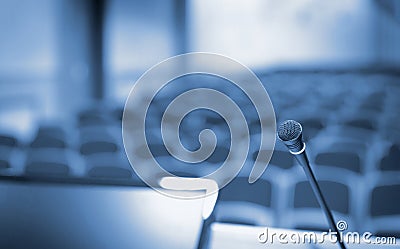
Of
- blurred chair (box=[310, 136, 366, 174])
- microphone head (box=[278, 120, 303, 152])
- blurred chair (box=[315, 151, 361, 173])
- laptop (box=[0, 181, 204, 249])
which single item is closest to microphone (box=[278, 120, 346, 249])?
microphone head (box=[278, 120, 303, 152])

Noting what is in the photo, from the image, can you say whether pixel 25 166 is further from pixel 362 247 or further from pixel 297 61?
pixel 297 61

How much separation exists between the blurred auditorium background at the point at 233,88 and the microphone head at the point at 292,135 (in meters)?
0.35

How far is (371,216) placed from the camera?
196 cm

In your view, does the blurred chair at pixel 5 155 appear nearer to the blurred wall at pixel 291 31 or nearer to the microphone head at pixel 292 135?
the microphone head at pixel 292 135

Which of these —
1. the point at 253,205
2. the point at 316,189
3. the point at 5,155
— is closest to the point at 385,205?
the point at 253,205

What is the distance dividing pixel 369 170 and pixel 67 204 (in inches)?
A: 71.7

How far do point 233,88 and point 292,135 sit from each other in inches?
251

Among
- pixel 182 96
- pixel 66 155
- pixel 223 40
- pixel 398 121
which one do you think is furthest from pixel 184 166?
pixel 223 40

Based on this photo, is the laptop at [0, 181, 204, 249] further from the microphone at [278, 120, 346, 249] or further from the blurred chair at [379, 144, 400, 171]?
the blurred chair at [379, 144, 400, 171]

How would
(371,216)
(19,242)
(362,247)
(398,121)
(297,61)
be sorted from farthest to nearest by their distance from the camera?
(297,61) → (398,121) → (371,216) → (362,247) → (19,242)

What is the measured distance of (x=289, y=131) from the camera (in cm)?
69

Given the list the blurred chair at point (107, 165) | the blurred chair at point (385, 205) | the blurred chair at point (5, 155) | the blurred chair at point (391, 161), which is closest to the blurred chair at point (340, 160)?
the blurred chair at point (391, 161)

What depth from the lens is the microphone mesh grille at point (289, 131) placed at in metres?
0.68

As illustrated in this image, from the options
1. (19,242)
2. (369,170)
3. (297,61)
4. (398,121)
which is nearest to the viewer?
(19,242)
